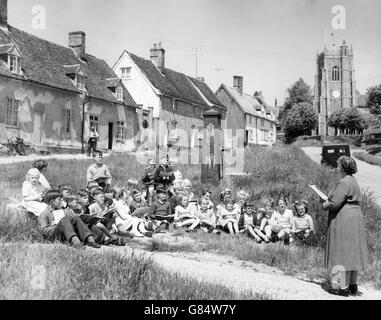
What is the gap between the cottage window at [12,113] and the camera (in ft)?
80.2

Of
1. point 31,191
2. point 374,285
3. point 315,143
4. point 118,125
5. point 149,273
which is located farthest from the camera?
point 315,143

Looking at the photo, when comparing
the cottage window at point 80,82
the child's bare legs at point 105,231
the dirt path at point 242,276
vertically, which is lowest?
the dirt path at point 242,276

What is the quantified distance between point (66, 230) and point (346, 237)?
4.49 m

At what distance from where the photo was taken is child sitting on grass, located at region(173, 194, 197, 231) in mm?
11195

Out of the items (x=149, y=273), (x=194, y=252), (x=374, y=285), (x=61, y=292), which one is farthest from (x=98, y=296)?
(x=374, y=285)

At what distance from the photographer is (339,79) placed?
9644 cm

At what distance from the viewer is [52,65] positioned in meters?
29.0

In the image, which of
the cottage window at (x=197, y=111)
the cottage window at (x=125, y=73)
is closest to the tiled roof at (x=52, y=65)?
the cottage window at (x=125, y=73)

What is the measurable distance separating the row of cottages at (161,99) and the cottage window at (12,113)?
12.2 meters

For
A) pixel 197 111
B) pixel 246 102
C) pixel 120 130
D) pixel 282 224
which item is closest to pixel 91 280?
pixel 282 224

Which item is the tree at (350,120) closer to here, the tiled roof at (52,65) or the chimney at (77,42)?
the tiled roof at (52,65)

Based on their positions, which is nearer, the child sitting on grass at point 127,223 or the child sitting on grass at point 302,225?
the child sitting on grass at point 302,225
